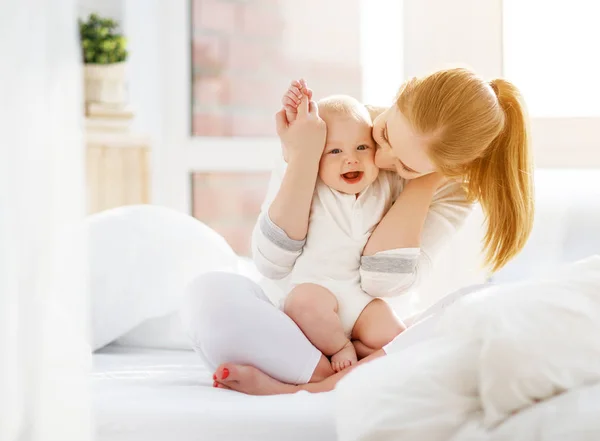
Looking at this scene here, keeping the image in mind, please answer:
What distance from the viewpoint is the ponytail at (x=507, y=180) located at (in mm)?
1238

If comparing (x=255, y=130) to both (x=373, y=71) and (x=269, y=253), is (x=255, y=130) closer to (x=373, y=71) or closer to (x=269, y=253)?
(x=373, y=71)

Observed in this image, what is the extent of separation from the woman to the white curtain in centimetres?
43

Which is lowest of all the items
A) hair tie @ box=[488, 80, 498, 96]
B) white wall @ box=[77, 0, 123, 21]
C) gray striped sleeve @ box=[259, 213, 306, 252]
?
gray striped sleeve @ box=[259, 213, 306, 252]

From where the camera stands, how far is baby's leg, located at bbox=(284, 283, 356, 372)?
4.01 feet

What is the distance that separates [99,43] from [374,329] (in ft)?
5.50

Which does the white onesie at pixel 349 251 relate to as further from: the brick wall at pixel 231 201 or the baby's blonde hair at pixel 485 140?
the brick wall at pixel 231 201

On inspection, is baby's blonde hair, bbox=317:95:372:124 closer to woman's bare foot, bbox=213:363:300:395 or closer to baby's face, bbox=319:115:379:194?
baby's face, bbox=319:115:379:194

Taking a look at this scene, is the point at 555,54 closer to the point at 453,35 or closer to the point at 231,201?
the point at 453,35

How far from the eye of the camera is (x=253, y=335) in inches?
45.4

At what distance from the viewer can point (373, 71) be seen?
8.10ft

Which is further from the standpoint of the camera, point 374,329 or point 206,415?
point 374,329

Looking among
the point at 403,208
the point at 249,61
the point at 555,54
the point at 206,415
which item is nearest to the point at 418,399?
the point at 206,415

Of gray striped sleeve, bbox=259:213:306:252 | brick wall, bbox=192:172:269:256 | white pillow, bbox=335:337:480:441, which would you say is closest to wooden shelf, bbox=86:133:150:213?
brick wall, bbox=192:172:269:256

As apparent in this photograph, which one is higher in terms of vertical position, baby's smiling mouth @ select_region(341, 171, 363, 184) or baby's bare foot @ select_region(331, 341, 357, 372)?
baby's smiling mouth @ select_region(341, 171, 363, 184)
